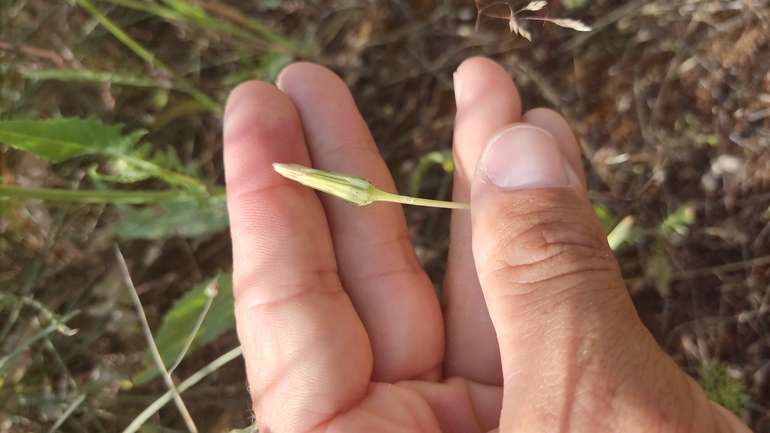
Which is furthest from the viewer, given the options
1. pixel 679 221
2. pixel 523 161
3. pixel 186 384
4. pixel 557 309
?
pixel 679 221

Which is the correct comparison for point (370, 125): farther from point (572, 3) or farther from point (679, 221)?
point (679, 221)

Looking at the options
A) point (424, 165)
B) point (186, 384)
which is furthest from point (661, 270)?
point (186, 384)

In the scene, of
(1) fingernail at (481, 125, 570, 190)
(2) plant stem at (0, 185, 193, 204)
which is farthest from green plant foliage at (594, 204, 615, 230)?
(2) plant stem at (0, 185, 193, 204)

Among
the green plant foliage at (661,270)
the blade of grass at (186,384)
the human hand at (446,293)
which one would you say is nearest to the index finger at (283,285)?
the human hand at (446,293)

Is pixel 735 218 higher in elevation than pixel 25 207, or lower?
lower

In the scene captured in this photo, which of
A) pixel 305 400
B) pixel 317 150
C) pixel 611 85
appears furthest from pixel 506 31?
pixel 305 400

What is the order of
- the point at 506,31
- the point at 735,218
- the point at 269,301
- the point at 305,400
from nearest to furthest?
the point at 305,400, the point at 269,301, the point at 735,218, the point at 506,31

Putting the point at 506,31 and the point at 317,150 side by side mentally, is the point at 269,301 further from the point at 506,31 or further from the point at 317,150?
the point at 506,31

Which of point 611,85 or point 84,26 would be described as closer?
point 611,85
